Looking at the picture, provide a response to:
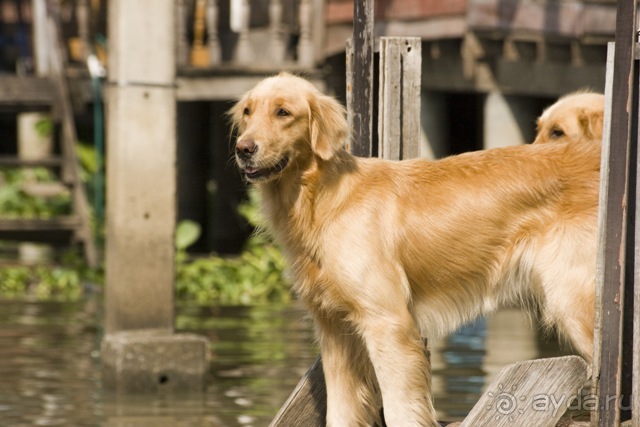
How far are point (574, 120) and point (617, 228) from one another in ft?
6.77

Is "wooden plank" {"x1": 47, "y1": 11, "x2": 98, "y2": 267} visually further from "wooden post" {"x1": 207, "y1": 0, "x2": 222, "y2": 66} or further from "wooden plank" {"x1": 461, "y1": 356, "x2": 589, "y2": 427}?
"wooden plank" {"x1": 461, "y1": 356, "x2": 589, "y2": 427}

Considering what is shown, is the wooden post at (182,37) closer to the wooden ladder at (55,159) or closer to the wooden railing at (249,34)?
the wooden railing at (249,34)

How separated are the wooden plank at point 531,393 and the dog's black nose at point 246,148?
1388 mm

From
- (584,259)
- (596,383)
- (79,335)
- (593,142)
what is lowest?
(79,335)

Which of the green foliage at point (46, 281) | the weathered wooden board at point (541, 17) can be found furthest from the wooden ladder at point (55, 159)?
the weathered wooden board at point (541, 17)

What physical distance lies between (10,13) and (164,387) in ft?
76.8

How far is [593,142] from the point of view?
5.60 meters

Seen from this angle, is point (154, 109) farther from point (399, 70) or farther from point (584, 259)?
point (584, 259)

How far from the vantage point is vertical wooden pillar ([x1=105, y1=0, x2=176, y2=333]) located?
8.41 metres

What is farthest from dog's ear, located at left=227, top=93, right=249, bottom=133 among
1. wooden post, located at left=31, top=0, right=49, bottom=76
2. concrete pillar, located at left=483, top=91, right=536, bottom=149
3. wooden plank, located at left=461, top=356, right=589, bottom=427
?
wooden post, located at left=31, top=0, right=49, bottom=76

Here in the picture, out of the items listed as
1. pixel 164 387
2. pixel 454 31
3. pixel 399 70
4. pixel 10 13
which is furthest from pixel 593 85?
pixel 10 13

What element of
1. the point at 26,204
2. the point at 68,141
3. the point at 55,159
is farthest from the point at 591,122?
the point at 26,204

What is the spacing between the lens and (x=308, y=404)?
5.83 meters

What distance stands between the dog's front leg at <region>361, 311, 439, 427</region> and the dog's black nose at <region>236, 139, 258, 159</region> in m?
0.83
